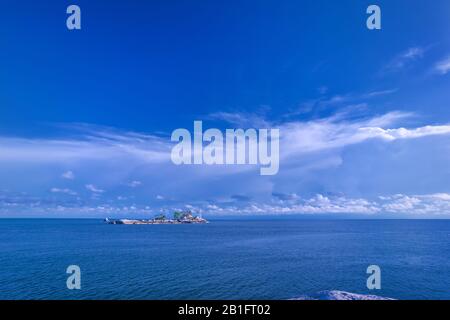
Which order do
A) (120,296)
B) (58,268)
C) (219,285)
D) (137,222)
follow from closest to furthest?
1. (120,296)
2. (219,285)
3. (58,268)
4. (137,222)

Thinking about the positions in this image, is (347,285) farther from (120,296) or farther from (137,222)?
(137,222)

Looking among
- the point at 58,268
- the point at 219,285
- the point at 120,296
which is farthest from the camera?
the point at 58,268
